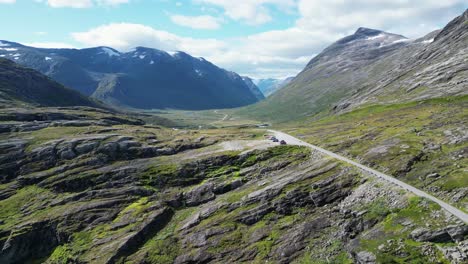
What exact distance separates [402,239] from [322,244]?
13.4m

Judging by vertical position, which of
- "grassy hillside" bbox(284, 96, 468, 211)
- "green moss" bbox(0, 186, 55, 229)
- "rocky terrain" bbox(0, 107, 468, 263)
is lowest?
"green moss" bbox(0, 186, 55, 229)

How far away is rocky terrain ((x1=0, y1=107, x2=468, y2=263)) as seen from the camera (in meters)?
57.6

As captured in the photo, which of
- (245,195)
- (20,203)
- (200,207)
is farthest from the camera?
(20,203)

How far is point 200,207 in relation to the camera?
8744 cm

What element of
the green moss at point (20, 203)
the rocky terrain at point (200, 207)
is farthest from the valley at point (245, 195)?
the green moss at point (20, 203)

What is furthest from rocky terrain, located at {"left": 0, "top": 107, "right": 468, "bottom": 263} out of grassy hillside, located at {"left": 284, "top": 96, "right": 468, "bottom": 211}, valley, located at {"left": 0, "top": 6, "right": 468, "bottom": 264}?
grassy hillside, located at {"left": 284, "top": 96, "right": 468, "bottom": 211}

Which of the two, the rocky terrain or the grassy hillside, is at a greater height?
the grassy hillside

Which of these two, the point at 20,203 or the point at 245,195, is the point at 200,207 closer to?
the point at 245,195

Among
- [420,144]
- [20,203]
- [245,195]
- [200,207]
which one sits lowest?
[20,203]

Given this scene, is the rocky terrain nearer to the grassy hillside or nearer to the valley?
the valley

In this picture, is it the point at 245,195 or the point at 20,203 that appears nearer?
the point at 245,195

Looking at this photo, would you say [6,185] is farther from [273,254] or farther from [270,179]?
[273,254]

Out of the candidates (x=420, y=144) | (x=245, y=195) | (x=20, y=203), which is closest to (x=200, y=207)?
(x=245, y=195)

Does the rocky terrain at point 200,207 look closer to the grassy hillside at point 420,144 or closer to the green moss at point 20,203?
the green moss at point 20,203
